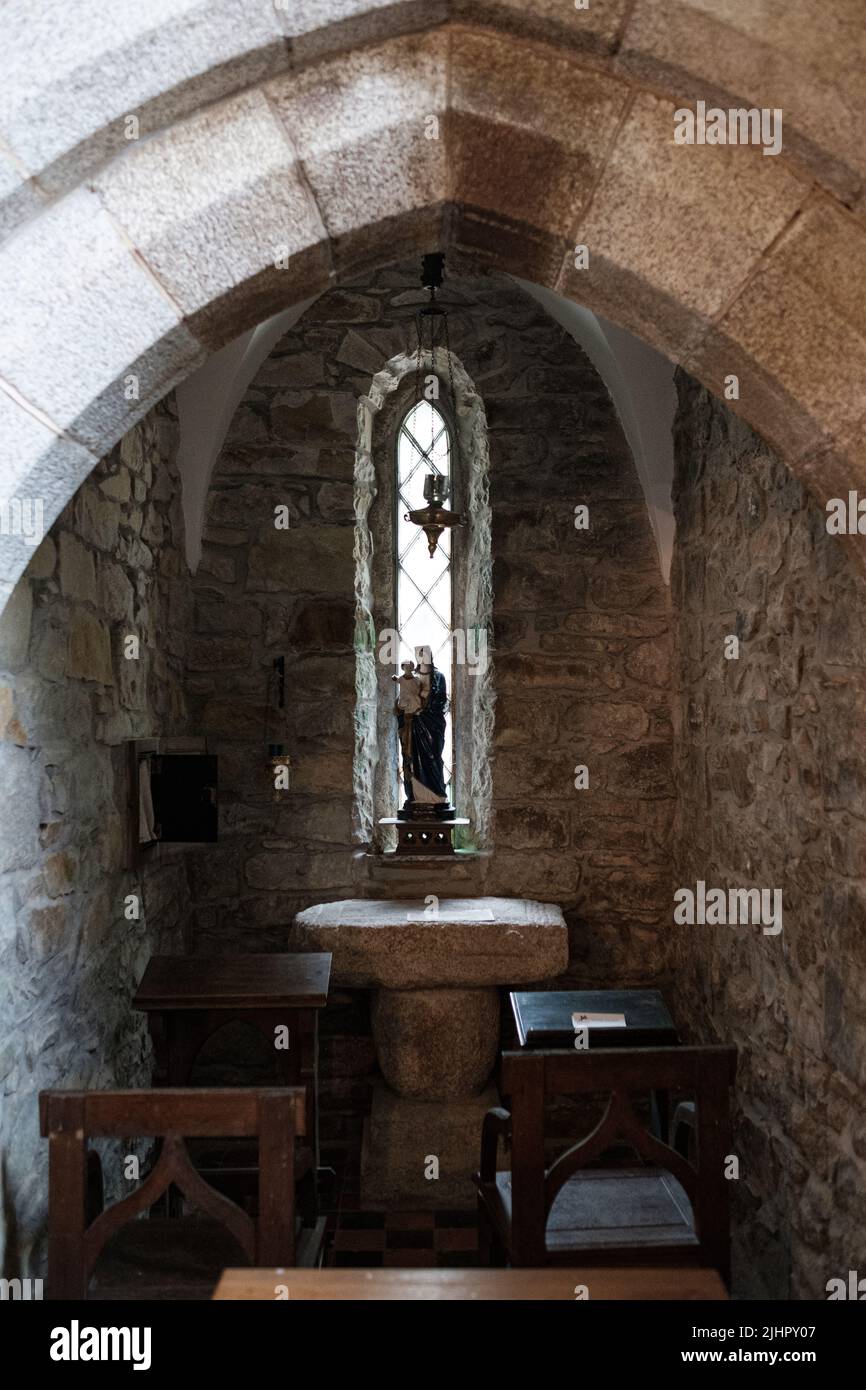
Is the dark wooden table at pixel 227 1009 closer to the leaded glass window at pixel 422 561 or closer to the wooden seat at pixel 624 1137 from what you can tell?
the wooden seat at pixel 624 1137

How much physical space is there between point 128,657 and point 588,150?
2326mm

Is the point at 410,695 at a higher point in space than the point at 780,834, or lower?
higher

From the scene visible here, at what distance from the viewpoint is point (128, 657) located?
146 inches

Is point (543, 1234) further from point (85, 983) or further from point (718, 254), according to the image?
point (718, 254)

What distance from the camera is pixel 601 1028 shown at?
335 centimetres

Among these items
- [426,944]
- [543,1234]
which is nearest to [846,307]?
[543,1234]

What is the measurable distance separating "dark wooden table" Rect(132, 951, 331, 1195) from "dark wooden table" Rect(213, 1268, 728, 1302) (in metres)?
1.56

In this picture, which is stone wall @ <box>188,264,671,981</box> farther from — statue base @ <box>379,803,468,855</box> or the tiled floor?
the tiled floor

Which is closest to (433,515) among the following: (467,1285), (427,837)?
(427,837)

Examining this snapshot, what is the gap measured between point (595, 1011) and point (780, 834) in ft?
2.79

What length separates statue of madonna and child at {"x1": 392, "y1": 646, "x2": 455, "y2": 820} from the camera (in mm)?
4793

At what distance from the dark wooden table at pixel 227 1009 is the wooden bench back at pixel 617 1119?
1.11 meters

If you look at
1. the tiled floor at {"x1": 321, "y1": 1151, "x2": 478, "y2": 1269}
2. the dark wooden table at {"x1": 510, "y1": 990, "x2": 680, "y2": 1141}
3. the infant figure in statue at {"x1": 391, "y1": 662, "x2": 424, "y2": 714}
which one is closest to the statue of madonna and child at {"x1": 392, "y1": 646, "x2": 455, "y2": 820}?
the infant figure in statue at {"x1": 391, "y1": 662, "x2": 424, "y2": 714}

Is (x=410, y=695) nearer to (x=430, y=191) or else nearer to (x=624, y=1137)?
(x=624, y=1137)
